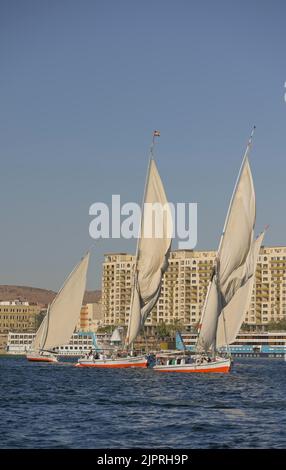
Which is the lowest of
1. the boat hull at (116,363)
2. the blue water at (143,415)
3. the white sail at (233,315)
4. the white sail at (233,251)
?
the blue water at (143,415)

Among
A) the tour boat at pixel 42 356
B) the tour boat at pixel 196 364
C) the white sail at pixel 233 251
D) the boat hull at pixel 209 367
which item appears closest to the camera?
the white sail at pixel 233 251

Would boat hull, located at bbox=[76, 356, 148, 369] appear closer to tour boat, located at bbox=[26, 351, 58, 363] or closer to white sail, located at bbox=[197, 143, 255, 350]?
white sail, located at bbox=[197, 143, 255, 350]

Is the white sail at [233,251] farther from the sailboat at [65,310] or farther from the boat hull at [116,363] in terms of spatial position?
the sailboat at [65,310]

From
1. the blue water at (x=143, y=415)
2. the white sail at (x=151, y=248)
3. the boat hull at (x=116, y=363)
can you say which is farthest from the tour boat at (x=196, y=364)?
the blue water at (x=143, y=415)

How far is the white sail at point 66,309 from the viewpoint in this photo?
456 ft

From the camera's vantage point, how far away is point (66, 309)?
140750 millimetres

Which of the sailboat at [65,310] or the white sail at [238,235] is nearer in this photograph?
the white sail at [238,235]

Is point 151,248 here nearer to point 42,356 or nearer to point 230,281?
point 230,281

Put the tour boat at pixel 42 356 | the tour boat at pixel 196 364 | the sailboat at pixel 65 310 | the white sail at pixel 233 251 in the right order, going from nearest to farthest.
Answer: the white sail at pixel 233 251, the tour boat at pixel 196 364, the sailboat at pixel 65 310, the tour boat at pixel 42 356

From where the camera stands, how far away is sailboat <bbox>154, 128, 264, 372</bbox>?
344 ft

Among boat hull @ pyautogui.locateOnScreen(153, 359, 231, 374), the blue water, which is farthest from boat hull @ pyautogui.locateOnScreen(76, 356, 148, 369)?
the blue water

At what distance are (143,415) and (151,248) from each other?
210 ft

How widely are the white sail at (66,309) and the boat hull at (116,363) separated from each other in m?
8.18
